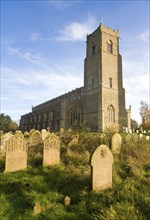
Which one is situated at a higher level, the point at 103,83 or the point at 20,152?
the point at 103,83

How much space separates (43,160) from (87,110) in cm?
2545

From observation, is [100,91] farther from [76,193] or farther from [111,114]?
[76,193]

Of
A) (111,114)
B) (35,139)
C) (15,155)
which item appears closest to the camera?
(15,155)

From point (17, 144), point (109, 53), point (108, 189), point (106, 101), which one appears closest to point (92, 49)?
point (109, 53)

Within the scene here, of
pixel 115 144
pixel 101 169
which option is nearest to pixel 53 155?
pixel 115 144

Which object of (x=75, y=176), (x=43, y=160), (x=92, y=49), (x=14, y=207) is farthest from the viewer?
(x=92, y=49)

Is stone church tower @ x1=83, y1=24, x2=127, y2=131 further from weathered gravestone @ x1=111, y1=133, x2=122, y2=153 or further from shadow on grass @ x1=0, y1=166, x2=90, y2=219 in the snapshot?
shadow on grass @ x1=0, y1=166, x2=90, y2=219

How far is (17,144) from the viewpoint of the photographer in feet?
26.4

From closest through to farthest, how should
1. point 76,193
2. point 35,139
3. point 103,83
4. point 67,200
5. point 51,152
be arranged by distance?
point 67,200 → point 76,193 → point 51,152 → point 35,139 → point 103,83

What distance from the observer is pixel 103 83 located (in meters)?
31.2

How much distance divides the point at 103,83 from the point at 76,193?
88.6ft

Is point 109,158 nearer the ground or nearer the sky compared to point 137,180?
nearer the sky

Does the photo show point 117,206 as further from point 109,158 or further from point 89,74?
point 89,74

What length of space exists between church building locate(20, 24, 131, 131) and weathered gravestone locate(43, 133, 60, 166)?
2085 cm
